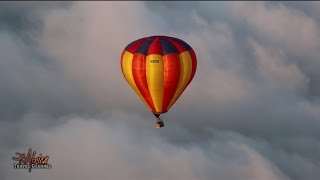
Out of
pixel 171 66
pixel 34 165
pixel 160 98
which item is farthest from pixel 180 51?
pixel 34 165

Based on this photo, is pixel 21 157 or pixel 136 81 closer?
pixel 136 81

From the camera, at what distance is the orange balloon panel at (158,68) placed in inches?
3866

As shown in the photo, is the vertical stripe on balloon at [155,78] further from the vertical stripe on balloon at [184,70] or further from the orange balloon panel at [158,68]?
the vertical stripe on balloon at [184,70]

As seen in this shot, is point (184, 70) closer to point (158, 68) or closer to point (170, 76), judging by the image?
point (170, 76)

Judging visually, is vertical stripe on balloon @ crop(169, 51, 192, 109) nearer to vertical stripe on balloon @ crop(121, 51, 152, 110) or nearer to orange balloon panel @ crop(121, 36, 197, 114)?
orange balloon panel @ crop(121, 36, 197, 114)

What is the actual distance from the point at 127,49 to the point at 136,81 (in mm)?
6858

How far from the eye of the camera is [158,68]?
98250 millimetres

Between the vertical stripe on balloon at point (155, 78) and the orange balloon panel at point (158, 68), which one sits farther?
Answer: the orange balloon panel at point (158, 68)

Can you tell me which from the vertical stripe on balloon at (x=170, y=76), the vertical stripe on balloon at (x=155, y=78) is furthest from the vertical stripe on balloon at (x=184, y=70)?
the vertical stripe on balloon at (x=155, y=78)

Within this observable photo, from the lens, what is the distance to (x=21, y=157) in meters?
185

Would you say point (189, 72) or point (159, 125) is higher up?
point (189, 72)

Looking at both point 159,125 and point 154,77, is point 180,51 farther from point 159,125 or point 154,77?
point 159,125

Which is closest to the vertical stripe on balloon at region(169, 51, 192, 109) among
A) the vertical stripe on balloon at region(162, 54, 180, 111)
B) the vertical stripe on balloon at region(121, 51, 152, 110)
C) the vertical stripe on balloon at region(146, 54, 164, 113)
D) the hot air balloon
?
the hot air balloon

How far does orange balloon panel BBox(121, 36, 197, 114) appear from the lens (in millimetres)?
98188
